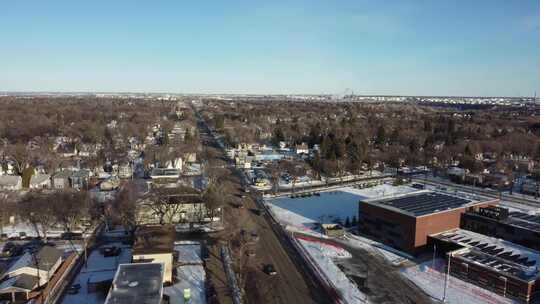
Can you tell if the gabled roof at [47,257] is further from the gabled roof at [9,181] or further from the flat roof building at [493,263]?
the flat roof building at [493,263]

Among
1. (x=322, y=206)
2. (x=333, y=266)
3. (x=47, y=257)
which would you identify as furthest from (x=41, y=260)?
(x=322, y=206)

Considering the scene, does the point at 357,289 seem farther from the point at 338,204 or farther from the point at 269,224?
the point at 338,204

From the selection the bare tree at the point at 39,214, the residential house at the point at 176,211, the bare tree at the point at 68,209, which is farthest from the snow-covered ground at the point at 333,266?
the bare tree at the point at 39,214

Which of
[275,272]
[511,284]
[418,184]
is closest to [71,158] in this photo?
[275,272]

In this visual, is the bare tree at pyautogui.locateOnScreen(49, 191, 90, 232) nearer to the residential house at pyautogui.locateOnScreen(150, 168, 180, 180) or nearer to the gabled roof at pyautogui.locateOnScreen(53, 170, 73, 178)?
the gabled roof at pyautogui.locateOnScreen(53, 170, 73, 178)

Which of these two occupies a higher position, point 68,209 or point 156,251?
point 68,209

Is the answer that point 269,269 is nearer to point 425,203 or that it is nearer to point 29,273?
point 29,273
